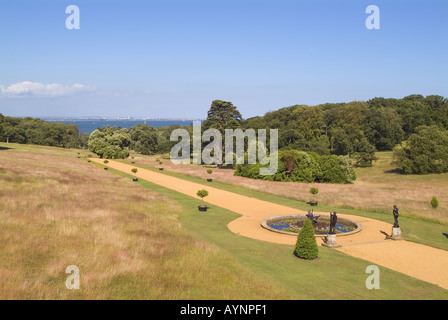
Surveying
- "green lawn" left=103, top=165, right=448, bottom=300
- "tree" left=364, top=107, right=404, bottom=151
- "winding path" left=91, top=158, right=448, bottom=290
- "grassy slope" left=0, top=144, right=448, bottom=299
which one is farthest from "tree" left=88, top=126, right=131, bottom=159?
"tree" left=364, top=107, right=404, bottom=151

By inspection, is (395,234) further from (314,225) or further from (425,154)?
(425,154)

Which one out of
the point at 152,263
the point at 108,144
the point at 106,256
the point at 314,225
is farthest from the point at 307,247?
the point at 108,144

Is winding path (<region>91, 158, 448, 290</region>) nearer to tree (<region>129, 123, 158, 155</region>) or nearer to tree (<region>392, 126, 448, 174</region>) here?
tree (<region>392, 126, 448, 174</region>)

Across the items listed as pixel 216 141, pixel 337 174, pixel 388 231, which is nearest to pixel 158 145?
pixel 216 141

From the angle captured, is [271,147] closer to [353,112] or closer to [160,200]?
[353,112]

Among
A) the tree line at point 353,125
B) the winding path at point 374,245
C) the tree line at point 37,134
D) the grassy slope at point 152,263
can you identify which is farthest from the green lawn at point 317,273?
the tree line at point 37,134
